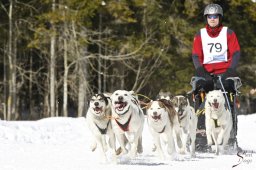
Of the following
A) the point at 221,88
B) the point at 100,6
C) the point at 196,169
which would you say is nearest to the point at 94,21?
the point at 100,6

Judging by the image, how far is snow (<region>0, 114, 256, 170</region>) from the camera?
6.27m

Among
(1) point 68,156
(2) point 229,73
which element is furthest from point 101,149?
(2) point 229,73

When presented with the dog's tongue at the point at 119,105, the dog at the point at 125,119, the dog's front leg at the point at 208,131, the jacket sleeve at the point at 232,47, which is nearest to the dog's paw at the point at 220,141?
the dog's front leg at the point at 208,131

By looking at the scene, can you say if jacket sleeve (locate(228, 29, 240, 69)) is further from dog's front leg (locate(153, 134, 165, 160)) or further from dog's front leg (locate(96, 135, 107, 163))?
dog's front leg (locate(96, 135, 107, 163))

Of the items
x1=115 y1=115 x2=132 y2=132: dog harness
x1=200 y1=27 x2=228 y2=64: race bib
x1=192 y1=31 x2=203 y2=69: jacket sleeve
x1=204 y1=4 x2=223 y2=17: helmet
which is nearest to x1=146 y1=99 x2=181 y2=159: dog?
x1=115 y1=115 x2=132 y2=132: dog harness

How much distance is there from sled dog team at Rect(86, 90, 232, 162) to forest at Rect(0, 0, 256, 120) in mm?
13878

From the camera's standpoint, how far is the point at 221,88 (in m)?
8.20

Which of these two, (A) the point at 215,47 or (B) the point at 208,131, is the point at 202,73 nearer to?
(A) the point at 215,47

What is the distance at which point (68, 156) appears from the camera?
763 centimetres

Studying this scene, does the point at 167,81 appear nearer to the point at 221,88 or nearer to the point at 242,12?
the point at 242,12

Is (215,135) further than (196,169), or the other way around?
(215,135)

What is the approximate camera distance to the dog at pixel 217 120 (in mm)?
7883

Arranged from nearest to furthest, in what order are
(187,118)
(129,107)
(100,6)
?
(129,107)
(187,118)
(100,6)

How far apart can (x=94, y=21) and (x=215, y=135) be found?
17.4 meters
